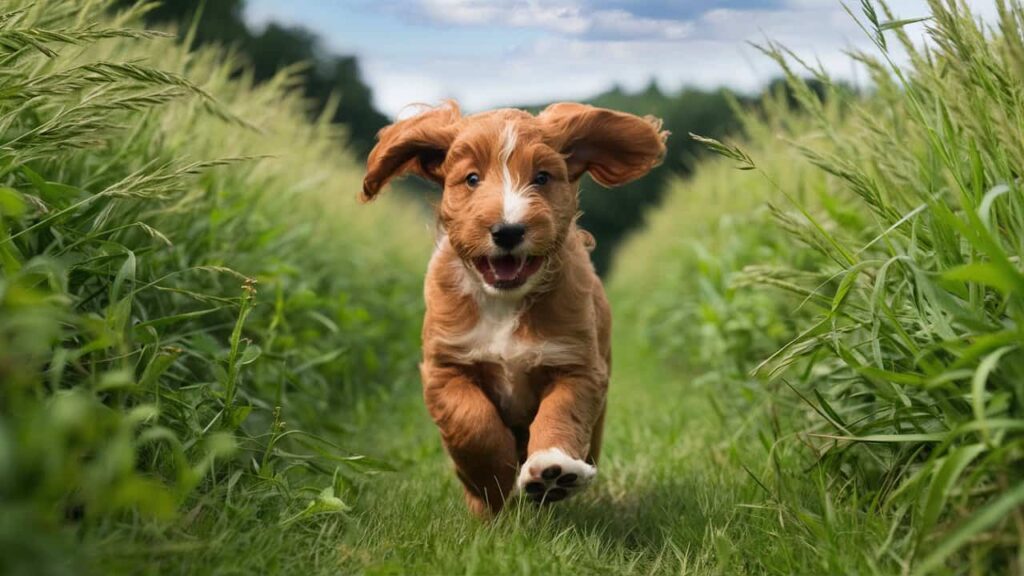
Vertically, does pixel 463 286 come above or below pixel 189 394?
above

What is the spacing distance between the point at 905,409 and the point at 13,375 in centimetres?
209

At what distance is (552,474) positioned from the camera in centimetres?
281

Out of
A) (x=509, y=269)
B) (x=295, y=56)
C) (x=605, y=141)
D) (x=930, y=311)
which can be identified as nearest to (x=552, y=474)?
(x=509, y=269)

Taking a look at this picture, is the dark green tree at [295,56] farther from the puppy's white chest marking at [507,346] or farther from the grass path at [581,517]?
the puppy's white chest marking at [507,346]

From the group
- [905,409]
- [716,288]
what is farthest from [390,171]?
[716,288]

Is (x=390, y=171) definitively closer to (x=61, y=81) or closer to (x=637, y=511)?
(x=61, y=81)

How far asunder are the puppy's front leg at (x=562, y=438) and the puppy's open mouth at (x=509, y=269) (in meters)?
0.39

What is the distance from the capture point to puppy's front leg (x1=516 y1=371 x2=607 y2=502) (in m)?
2.82

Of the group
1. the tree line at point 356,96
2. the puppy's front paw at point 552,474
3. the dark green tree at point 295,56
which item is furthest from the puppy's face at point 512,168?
the dark green tree at point 295,56

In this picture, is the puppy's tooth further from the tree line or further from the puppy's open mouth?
the tree line

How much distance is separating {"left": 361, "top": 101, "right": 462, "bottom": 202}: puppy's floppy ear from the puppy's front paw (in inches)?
45.8

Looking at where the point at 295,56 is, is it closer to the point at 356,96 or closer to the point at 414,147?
the point at 356,96

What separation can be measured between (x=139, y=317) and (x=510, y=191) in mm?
1371

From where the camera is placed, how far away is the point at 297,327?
16.4ft
